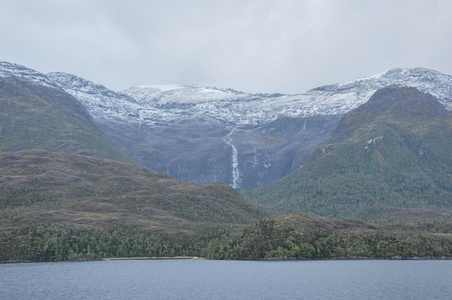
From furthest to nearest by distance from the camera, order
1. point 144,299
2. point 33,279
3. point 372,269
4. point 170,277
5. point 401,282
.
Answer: point 372,269 < point 170,277 < point 33,279 < point 401,282 < point 144,299

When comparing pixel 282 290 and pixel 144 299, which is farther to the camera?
pixel 282 290

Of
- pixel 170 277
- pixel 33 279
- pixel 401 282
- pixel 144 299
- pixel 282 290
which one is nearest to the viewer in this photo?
pixel 144 299

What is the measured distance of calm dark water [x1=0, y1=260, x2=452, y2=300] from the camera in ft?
446

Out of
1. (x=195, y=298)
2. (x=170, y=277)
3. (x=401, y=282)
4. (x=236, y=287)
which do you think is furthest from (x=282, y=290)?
(x=170, y=277)

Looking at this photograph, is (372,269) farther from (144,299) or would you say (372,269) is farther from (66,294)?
(66,294)

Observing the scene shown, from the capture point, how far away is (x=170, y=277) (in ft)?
592

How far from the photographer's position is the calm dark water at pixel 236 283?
446 feet

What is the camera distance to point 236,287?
500 ft

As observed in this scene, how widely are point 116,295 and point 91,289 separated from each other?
14622 mm

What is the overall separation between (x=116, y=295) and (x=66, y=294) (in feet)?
48.2

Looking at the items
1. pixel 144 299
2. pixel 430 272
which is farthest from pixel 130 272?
pixel 430 272

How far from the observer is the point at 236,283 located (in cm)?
16088

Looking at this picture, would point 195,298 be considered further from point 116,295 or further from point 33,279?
point 33,279

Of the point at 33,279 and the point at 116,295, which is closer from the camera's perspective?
the point at 116,295
